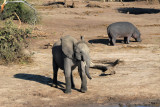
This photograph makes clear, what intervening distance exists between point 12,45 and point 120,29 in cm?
498

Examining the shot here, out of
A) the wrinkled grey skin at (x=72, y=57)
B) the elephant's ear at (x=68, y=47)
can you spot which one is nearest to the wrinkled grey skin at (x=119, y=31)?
the wrinkled grey skin at (x=72, y=57)

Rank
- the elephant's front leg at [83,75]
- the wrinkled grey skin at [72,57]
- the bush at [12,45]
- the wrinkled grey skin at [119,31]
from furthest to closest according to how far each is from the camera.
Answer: the wrinkled grey skin at [119,31], the bush at [12,45], the elephant's front leg at [83,75], the wrinkled grey skin at [72,57]

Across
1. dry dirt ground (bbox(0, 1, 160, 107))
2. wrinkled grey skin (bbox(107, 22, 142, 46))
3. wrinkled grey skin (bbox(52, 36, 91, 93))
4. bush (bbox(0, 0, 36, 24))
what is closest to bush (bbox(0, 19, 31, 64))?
dry dirt ground (bbox(0, 1, 160, 107))

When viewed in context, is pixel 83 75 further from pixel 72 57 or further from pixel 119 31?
pixel 119 31

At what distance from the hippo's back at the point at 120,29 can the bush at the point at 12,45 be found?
163 inches

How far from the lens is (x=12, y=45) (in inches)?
476

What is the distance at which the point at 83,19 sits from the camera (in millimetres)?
22438

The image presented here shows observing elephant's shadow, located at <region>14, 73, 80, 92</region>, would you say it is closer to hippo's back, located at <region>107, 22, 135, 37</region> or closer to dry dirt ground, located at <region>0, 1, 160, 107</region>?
dry dirt ground, located at <region>0, 1, 160, 107</region>

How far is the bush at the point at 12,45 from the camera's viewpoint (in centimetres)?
1182

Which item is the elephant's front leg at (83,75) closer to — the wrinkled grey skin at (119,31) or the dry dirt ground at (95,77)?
the dry dirt ground at (95,77)

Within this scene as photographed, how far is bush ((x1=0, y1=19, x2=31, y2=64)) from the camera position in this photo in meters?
11.8

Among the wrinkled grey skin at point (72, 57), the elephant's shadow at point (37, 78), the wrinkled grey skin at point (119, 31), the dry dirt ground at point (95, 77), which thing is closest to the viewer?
the wrinkled grey skin at point (72, 57)

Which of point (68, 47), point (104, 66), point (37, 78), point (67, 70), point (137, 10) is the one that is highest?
point (68, 47)

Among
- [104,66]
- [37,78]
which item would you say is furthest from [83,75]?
[104,66]
